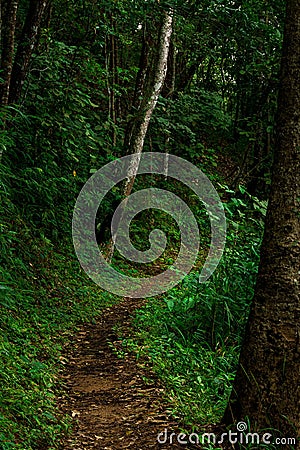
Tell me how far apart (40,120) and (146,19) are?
2.50 meters

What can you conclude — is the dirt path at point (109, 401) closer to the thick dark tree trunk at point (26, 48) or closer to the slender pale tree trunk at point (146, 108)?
the thick dark tree trunk at point (26, 48)

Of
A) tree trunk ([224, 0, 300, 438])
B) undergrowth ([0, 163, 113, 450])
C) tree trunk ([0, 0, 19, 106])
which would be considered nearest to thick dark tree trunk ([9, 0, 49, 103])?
tree trunk ([0, 0, 19, 106])

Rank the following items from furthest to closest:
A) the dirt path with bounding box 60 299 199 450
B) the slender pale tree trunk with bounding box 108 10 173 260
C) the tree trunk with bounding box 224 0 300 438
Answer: the slender pale tree trunk with bounding box 108 10 173 260 < the dirt path with bounding box 60 299 199 450 < the tree trunk with bounding box 224 0 300 438

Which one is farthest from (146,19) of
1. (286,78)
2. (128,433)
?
(128,433)

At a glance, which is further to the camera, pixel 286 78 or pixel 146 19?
pixel 146 19

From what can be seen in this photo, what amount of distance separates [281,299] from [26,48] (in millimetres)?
6094

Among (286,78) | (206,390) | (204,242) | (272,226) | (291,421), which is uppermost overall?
(286,78)

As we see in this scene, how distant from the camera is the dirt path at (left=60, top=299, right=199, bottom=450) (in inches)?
172

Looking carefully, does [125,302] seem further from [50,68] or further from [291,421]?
[291,421]

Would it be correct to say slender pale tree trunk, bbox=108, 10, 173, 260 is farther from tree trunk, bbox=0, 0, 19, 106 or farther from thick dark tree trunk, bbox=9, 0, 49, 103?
tree trunk, bbox=0, 0, 19, 106

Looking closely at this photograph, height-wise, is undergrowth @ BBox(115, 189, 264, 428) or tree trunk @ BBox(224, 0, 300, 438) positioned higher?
tree trunk @ BBox(224, 0, 300, 438)

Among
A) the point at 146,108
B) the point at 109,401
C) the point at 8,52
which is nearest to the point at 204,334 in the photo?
the point at 109,401

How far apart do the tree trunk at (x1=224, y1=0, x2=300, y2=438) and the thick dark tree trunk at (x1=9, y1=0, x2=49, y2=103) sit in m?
5.15

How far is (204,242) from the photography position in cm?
1413
